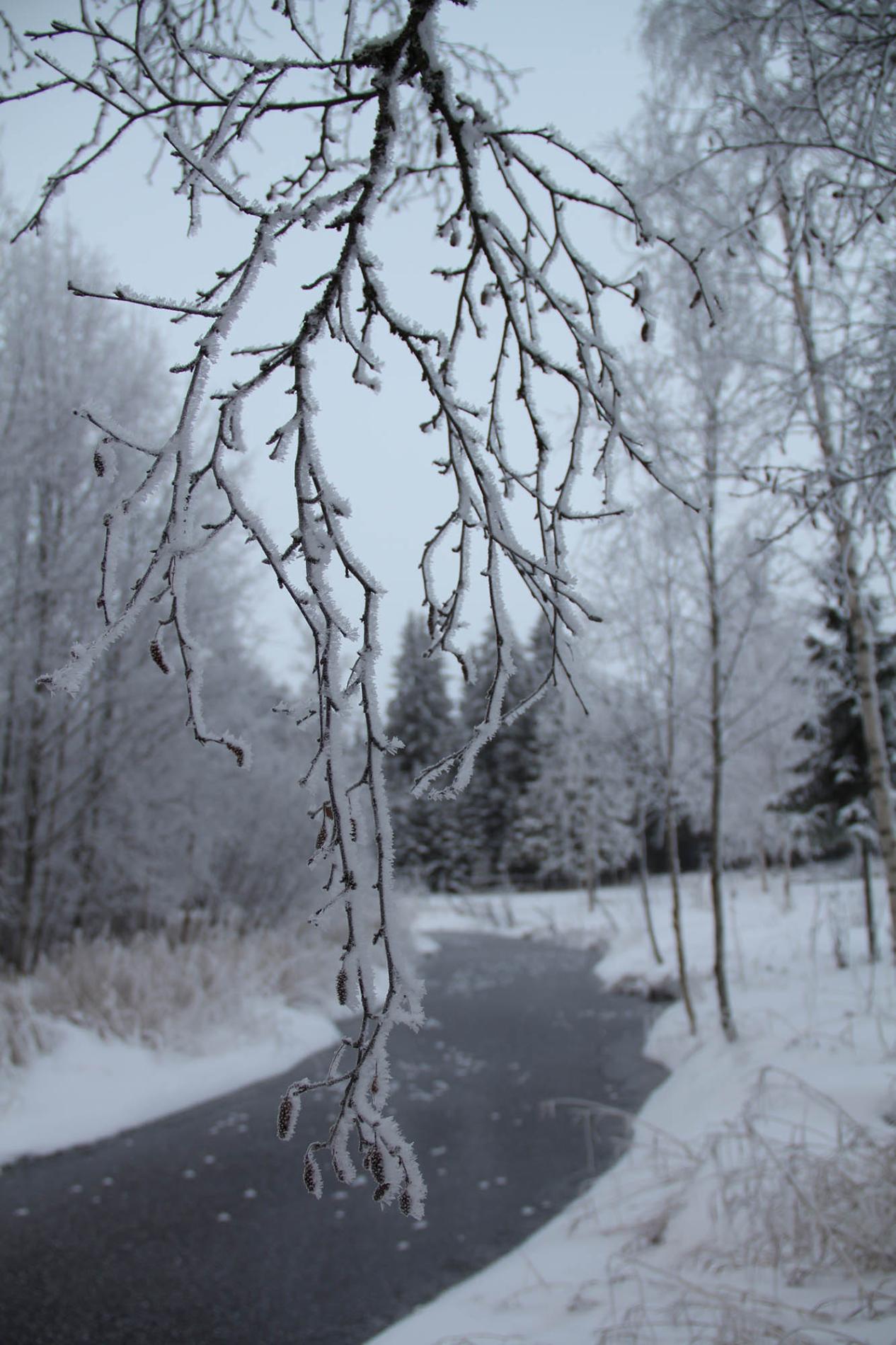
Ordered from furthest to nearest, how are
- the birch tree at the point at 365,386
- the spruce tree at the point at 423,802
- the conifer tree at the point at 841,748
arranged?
the spruce tree at the point at 423,802 → the conifer tree at the point at 841,748 → the birch tree at the point at 365,386

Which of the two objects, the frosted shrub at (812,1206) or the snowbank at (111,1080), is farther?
the snowbank at (111,1080)

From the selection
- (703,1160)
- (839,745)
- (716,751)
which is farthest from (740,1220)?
(839,745)

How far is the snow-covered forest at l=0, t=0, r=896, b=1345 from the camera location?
1.15 meters

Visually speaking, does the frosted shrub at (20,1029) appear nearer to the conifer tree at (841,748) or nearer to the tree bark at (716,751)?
the tree bark at (716,751)

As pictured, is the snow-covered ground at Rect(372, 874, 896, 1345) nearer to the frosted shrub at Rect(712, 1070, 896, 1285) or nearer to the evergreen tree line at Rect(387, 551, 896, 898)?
the frosted shrub at Rect(712, 1070, 896, 1285)

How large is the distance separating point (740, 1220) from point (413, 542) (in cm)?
369

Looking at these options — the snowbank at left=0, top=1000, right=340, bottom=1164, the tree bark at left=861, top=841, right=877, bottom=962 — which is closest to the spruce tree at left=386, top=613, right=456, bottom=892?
the tree bark at left=861, top=841, right=877, bottom=962

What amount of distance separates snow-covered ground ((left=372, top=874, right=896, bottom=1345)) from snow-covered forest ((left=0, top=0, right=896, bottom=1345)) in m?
0.04

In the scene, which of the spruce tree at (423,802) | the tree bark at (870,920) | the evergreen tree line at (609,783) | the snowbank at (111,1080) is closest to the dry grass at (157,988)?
the snowbank at (111,1080)

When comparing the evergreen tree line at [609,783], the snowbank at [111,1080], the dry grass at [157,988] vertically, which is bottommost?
the snowbank at [111,1080]

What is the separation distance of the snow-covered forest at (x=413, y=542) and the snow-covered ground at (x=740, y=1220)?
0.04m

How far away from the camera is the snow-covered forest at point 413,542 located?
1.15 meters

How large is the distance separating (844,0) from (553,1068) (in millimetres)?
8396

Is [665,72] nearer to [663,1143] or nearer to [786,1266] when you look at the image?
[786,1266]
